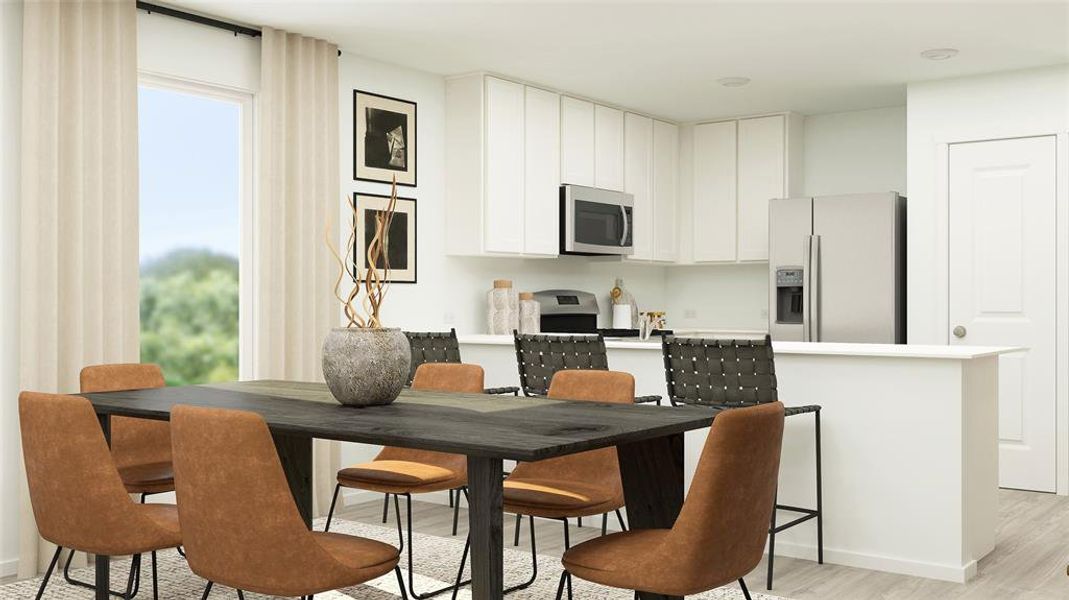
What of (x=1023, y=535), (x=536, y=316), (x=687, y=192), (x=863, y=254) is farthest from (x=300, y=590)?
(x=687, y=192)

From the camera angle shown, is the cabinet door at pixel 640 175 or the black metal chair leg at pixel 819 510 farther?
the cabinet door at pixel 640 175

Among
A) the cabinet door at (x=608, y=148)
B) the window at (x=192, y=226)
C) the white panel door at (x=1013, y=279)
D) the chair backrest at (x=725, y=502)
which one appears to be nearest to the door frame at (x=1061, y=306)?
the white panel door at (x=1013, y=279)

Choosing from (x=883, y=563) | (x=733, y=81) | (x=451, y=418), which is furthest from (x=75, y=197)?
(x=733, y=81)

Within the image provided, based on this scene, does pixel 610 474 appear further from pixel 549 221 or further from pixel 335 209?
pixel 549 221

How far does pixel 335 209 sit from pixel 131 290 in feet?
4.03

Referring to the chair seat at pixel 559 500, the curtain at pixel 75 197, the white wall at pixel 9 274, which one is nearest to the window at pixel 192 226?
the curtain at pixel 75 197

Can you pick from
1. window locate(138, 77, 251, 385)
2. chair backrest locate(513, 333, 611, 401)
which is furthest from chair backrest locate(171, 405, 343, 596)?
window locate(138, 77, 251, 385)

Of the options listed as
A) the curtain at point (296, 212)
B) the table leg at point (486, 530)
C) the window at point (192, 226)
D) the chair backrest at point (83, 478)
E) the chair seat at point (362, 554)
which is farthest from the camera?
the curtain at point (296, 212)

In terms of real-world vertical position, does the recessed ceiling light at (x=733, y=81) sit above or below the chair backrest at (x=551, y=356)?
above

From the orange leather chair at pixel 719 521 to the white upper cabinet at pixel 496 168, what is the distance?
381 centimetres

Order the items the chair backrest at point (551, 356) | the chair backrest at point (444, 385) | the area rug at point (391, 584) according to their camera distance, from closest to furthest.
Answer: the area rug at point (391, 584)
the chair backrest at point (444, 385)
the chair backrest at point (551, 356)

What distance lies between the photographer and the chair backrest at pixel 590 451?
321 centimetres

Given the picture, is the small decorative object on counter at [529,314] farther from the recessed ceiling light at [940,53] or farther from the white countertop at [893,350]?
the recessed ceiling light at [940,53]

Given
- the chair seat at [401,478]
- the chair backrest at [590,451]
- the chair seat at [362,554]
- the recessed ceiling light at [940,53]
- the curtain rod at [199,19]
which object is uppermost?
the recessed ceiling light at [940,53]
